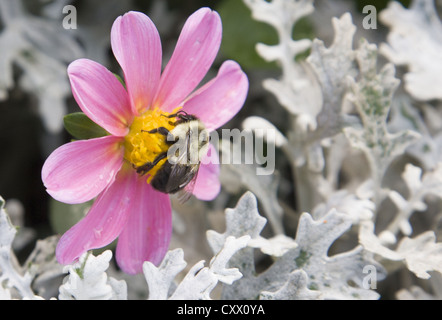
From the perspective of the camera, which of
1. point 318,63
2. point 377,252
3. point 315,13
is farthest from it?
point 315,13

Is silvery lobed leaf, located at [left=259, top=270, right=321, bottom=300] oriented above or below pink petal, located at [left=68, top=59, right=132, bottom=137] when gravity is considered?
below

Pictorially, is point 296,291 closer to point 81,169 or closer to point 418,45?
point 81,169

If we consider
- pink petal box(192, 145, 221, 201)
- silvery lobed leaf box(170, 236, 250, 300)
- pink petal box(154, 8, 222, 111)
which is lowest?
silvery lobed leaf box(170, 236, 250, 300)

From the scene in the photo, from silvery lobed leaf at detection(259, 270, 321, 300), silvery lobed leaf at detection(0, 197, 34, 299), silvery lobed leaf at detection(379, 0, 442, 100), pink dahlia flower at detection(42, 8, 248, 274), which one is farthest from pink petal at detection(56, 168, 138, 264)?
silvery lobed leaf at detection(379, 0, 442, 100)

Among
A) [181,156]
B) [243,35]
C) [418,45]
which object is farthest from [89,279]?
Answer: [418,45]

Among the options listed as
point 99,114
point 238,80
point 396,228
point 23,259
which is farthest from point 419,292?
point 23,259

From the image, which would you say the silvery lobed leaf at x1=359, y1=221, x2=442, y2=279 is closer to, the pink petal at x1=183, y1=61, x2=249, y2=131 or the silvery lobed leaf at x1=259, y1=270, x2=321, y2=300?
the silvery lobed leaf at x1=259, y1=270, x2=321, y2=300

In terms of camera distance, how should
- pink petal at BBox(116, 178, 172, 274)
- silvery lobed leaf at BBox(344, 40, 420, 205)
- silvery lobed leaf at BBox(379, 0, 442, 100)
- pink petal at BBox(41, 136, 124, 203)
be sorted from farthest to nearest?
silvery lobed leaf at BBox(379, 0, 442, 100) → silvery lobed leaf at BBox(344, 40, 420, 205) → pink petal at BBox(116, 178, 172, 274) → pink petal at BBox(41, 136, 124, 203)

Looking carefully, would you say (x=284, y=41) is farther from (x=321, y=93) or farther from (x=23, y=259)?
(x=23, y=259)
